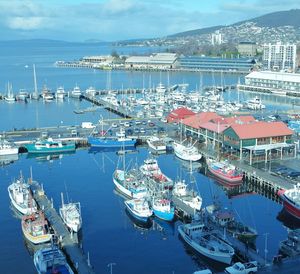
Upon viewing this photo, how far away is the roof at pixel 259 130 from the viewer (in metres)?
31.5

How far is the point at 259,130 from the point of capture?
3188 centimetres

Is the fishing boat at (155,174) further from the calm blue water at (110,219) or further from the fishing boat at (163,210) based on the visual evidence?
the fishing boat at (163,210)

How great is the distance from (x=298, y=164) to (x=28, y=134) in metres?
22.9

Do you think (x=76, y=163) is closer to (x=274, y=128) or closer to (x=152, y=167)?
(x=152, y=167)

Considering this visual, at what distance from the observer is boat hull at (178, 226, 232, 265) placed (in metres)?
18.8

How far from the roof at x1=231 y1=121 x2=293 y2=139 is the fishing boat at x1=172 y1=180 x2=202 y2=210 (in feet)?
24.1

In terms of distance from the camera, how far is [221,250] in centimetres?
1902

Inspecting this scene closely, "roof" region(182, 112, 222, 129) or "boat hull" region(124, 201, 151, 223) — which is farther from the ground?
"roof" region(182, 112, 222, 129)

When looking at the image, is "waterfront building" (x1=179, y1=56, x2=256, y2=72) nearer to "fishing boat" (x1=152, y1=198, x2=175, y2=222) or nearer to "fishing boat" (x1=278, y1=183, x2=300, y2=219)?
"fishing boat" (x1=278, y1=183, x2=300, y2=219)

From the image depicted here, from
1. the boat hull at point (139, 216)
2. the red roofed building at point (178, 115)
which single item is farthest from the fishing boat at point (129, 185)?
the red roofed building at point (178, 115)

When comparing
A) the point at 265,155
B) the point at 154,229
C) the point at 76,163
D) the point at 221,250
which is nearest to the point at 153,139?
the point at 76,163

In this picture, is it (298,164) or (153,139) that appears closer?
(298,164)

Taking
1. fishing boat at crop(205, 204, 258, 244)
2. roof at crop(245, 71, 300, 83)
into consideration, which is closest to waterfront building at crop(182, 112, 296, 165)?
fishing boat at crop(205, 204, 258, 244)

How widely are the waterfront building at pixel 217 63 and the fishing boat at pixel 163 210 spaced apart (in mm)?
80671
